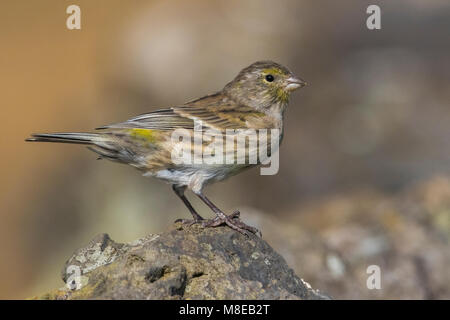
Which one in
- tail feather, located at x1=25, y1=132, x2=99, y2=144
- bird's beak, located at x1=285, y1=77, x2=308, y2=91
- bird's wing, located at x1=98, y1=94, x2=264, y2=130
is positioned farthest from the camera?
bird's beak, located at x1=285, y1=77, x2=308, y2=91

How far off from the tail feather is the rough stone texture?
0.82m

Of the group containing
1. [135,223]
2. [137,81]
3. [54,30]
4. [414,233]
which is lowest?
[135,223]

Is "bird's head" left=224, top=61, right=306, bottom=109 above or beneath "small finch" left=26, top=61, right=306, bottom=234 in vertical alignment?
above

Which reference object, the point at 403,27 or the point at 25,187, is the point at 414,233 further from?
the point at 403,27

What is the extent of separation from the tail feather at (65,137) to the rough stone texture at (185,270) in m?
0.82

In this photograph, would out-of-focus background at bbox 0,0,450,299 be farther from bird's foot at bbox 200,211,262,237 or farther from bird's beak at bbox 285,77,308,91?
bird's foot at bbox 200,211,262,237

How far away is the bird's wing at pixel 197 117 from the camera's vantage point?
16.9 ft

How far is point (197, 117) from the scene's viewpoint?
17.4 ft

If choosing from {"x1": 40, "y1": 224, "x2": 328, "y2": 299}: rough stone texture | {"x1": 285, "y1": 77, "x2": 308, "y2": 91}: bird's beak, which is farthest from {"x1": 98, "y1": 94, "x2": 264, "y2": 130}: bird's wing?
{"x1": 40, "y1": 224, "x2": 328, "y2": 299}: rough stone texture

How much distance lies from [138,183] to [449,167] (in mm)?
4573

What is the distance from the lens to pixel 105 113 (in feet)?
38.2

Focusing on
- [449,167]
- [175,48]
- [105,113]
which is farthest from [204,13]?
[449,167]

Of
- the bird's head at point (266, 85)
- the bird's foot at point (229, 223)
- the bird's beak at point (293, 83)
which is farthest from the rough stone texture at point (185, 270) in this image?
the bird's beak at point (293, 83)

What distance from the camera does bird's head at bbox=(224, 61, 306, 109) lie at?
560cm
